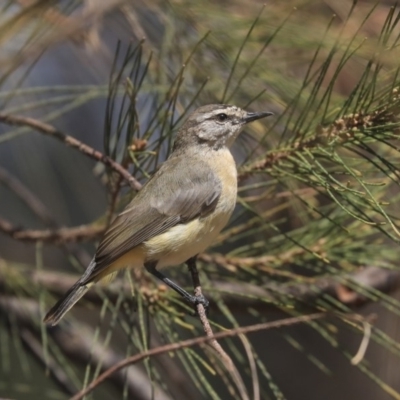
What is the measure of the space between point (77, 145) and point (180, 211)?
11.3 inches

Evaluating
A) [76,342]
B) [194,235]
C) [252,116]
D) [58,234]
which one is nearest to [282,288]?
[194,235]

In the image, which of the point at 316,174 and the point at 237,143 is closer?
the point at 316,174

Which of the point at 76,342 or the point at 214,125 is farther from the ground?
the point at 214,125

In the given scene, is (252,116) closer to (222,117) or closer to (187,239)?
(222,117)

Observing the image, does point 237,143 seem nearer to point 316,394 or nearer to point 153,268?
point 153,268

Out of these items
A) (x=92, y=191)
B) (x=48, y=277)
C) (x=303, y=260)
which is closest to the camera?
(x=303, y=260)

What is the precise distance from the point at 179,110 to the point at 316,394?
5.88 ft

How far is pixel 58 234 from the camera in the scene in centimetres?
156

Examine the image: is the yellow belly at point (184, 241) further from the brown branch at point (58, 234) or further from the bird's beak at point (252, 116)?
the bird's beak at point (252, 116)

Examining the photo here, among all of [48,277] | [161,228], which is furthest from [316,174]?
[48,277]

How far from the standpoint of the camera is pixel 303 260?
4.67 ft

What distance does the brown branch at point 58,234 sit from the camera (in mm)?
1535

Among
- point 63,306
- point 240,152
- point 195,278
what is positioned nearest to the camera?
point 195,278

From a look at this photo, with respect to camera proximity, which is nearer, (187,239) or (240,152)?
(187,239)
